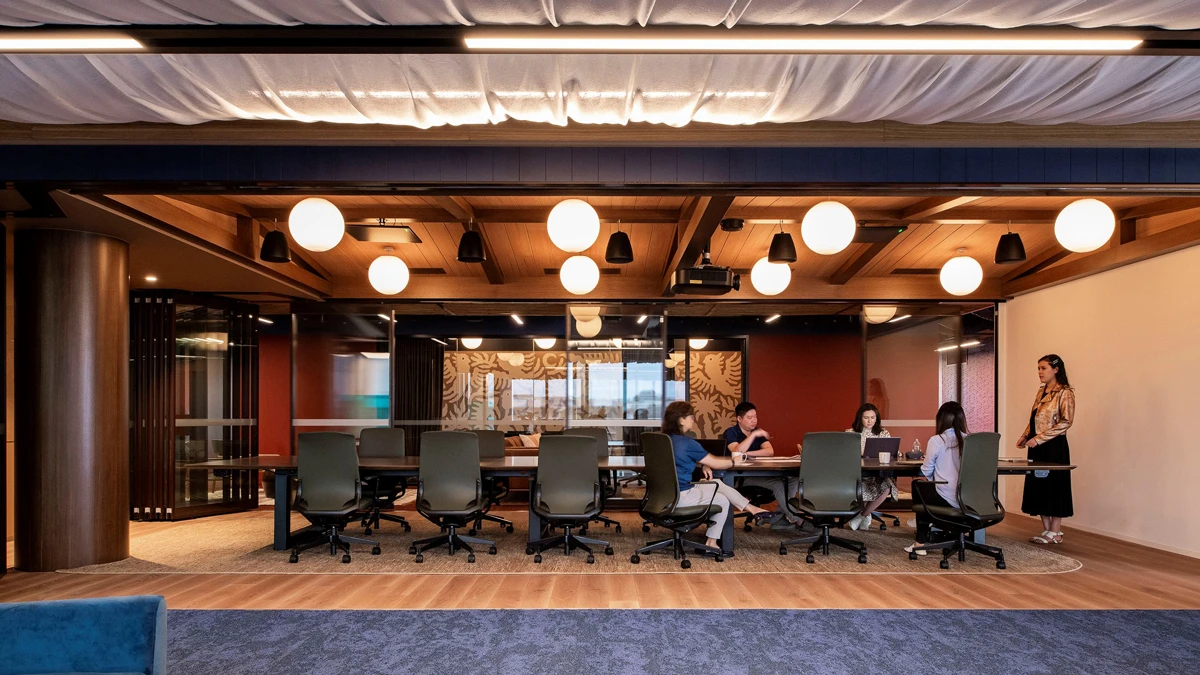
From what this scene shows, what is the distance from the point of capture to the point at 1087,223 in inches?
190

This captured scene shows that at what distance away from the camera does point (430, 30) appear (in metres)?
2.63

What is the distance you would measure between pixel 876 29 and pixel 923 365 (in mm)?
7830

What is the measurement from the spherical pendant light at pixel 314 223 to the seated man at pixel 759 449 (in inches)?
145

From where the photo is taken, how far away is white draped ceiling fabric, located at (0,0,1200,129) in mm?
2459

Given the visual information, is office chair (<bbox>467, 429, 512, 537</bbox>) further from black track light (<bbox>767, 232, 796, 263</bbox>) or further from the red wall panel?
the red wall panel

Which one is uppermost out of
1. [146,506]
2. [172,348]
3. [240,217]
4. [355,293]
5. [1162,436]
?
[240,217]

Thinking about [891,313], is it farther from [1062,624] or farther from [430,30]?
[430,30]

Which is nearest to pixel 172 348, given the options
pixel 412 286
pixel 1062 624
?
pixel 412 286

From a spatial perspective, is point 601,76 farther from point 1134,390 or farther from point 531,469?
point 1134,390

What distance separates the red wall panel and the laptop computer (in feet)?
17.7

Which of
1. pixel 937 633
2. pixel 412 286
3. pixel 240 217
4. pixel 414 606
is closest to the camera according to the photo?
pixel 937 633

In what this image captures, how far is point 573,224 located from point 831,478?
2.76 metres

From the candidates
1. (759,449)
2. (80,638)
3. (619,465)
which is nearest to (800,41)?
(80,638)

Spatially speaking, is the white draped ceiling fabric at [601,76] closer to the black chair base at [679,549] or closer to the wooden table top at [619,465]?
the wooden table top at [619,465]
